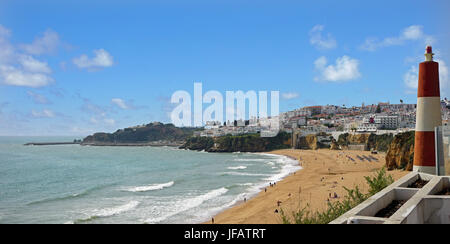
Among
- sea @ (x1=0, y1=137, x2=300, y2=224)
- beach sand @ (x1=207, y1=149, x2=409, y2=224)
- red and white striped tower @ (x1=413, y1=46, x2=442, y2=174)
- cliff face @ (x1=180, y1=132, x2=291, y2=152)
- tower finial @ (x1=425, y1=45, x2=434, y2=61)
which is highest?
tower finial @ (x1=425, y1=45, x2=434, y2=61)

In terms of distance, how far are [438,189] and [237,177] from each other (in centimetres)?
2600

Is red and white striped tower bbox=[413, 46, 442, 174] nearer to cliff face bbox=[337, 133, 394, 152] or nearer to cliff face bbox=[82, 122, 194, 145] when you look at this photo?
cliff face bbox=[337, 133, 394, 152]

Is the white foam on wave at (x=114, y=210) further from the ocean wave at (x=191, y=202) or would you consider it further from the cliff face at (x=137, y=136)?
the cliff face at (x=137, y=136)

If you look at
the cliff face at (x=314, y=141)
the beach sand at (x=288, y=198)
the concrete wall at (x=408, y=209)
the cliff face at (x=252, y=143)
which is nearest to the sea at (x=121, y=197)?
the beach sand at (x=288, y=198)

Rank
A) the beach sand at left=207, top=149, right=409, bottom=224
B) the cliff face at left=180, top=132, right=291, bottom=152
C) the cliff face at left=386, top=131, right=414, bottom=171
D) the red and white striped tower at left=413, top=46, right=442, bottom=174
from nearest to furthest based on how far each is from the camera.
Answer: the red and white striped tower at left=413, top=46, right=442, bottom=174 < the beach sand at left=207, top=149, right=409, bottom=224 < the cliff face at left=386, top=131, right=414, bottom=171 < the cliff face at left=180, top=132, right=291, bottom=152

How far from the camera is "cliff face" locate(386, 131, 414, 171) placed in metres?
25.7

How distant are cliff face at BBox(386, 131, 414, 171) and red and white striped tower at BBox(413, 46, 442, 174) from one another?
18017 millimetres

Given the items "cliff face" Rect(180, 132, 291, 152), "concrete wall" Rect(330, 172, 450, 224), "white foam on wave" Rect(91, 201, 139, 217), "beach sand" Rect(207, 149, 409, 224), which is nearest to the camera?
"concrete wall" Rect(330, 172, 450, 224)

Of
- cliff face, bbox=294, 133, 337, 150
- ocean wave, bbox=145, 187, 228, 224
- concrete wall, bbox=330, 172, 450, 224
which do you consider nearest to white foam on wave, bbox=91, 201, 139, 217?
ocean wave, bbox=145, 187, 228, 224

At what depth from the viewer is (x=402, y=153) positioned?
26797mm

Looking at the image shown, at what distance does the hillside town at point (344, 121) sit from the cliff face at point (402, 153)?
126 inches

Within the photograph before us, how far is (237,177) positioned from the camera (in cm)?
3195
